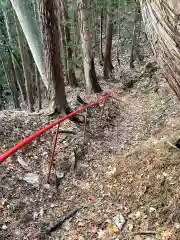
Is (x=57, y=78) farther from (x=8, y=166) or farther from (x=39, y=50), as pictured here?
(x=8, y=166)

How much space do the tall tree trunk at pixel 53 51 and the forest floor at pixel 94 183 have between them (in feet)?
2.00

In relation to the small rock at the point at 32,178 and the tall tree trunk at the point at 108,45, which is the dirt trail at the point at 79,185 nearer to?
the small rock at the point at 32,178

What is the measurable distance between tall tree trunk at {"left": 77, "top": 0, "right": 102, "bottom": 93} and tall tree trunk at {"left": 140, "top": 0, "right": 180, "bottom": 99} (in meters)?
7.41

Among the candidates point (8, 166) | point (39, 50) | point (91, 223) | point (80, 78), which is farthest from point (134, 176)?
point (80, 78)

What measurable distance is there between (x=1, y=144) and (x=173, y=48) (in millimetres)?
4354

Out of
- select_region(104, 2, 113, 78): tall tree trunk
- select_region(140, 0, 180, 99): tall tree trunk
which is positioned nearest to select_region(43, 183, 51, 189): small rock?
select_region(140, 0, 180, 99): tall tree trunk

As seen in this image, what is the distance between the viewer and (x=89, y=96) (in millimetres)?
11727

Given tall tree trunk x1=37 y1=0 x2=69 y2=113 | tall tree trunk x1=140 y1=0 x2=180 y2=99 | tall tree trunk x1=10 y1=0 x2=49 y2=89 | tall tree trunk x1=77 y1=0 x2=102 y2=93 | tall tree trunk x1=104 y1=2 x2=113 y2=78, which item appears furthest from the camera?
tall tree trunk x1=104 y1=2 x2=113 y2=78

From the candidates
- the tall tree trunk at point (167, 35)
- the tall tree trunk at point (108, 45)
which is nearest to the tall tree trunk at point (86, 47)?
the tall tree trunk at point (108, 45)

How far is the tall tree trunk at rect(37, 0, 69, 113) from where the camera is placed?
625cm

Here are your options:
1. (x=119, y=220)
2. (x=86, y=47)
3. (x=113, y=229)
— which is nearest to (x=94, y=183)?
(x=119, y=220)

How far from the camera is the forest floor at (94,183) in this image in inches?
163

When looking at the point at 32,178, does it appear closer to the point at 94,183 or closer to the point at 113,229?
the point at 94,183

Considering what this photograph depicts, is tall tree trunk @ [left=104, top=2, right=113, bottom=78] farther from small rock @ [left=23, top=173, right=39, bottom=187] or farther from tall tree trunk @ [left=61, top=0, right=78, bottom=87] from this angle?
small rock @ [left=23, top=173, right=39, bottom=187]
